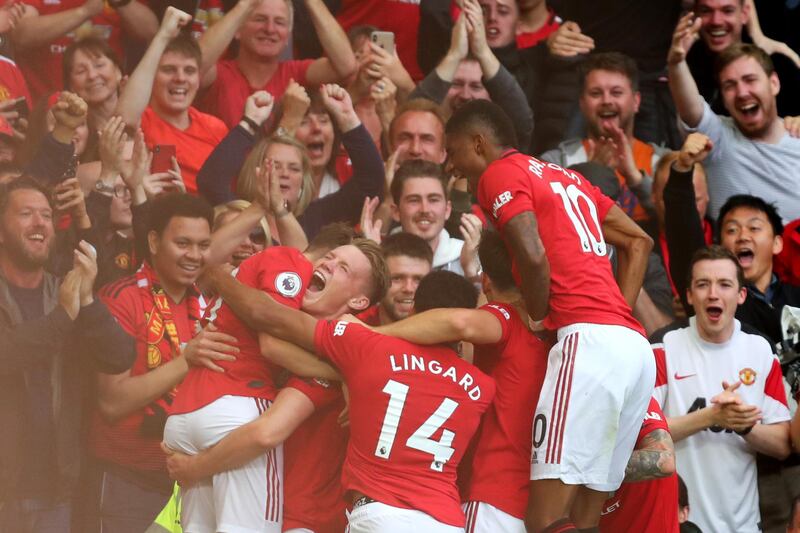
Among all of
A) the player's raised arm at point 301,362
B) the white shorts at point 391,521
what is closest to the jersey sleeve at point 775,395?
the white shorts at point 391,521

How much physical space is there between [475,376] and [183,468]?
134 cm

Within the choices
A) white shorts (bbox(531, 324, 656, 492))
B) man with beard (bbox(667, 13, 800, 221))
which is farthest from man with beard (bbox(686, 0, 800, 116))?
white shorts (bbox(531, 324, 656, 492))

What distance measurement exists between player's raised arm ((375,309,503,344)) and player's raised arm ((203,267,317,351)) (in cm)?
34

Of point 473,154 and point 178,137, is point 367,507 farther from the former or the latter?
point 178,137

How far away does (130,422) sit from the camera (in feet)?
19.5

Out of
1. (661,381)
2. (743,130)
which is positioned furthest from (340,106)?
(743,130)

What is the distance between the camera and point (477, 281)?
654cm

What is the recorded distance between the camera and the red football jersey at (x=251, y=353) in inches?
206

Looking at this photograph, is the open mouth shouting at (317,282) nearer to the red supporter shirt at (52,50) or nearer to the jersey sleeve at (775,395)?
the red supporter shirt at (52,50)

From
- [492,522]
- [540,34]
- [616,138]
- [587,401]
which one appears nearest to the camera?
[587,401]

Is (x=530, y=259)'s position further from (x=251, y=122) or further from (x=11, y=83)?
(x=11, y=83)

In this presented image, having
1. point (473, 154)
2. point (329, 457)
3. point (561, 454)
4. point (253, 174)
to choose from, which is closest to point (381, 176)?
point (253, 174)

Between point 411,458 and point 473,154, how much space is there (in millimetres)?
1394

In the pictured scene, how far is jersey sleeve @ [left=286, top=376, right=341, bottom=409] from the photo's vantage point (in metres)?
5.12
